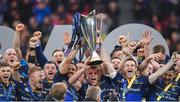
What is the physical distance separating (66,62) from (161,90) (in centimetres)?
167

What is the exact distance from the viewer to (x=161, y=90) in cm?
1338

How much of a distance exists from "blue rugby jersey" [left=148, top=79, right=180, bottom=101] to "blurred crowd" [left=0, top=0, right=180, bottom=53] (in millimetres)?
5681

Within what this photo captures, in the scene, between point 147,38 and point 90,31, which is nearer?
point 90,31

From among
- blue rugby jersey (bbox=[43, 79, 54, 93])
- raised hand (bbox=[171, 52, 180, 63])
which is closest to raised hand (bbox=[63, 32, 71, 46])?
blue rugby jersey (bbox=[43, 79, 54, 93])

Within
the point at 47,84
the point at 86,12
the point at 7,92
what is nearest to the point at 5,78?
the point at 7,92

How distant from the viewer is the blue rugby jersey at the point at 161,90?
13.3 m

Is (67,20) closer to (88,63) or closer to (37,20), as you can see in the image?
(37,20)

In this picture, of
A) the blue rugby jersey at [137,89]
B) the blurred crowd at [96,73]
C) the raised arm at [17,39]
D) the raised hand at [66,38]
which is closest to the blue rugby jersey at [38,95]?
the blurred crowd at [96,73]

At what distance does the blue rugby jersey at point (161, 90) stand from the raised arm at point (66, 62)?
1.47 meters

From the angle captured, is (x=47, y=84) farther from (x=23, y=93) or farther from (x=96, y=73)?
(x=96, y=73)

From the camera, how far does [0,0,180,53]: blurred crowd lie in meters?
19.3

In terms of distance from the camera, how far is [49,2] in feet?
65.4

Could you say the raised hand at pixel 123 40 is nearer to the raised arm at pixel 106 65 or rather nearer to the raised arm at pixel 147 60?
the raised arm at pixel 147 60

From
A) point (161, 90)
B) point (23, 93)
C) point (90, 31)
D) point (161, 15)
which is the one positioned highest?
point (161, 15)
